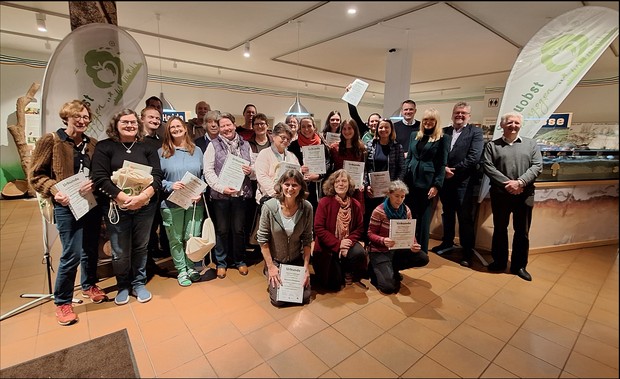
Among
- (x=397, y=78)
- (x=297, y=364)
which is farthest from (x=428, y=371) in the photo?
(x=397, y=78)

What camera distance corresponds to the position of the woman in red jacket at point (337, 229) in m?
2.55

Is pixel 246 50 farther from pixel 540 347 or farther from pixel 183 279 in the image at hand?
pixel 540 347

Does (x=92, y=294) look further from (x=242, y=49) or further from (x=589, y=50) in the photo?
(x=242, y=49)

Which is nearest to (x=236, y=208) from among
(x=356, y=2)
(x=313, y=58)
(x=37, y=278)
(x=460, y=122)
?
(x=37, y=278)

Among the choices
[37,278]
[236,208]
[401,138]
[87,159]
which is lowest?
[37,278]

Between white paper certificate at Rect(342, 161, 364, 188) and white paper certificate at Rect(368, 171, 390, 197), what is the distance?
0.49 ft

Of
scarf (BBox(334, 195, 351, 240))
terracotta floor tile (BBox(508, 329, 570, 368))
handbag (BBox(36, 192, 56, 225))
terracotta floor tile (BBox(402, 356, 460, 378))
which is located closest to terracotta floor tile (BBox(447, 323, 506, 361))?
terracotta floor tile (BBox(508, 329, 570, 368))

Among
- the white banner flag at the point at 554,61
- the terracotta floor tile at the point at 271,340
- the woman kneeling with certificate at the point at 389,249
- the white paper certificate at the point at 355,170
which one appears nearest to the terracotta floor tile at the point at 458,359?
the woman kneeling with certificate at the point at 389,249

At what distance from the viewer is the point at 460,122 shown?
10.6 ft

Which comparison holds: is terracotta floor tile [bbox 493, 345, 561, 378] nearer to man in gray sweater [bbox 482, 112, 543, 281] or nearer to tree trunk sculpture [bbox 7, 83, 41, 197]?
man in gray sweater [bbox 482, 112, 543, 281]

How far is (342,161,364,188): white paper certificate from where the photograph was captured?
2697 mm

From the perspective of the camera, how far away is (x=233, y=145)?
9.04ft

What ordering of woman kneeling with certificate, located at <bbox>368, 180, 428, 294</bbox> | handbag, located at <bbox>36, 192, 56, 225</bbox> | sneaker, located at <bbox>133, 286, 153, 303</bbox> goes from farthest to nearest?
woman kneeling with certificate, located at <bbox>368, 180, 428, 294</bbox> → sneaker, located at <bbox>133, 286, 153, 303</bbox> → handbag, located at <bbox>36, 192, 56, 225</bbox>

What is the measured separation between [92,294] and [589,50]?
3.64 metres
